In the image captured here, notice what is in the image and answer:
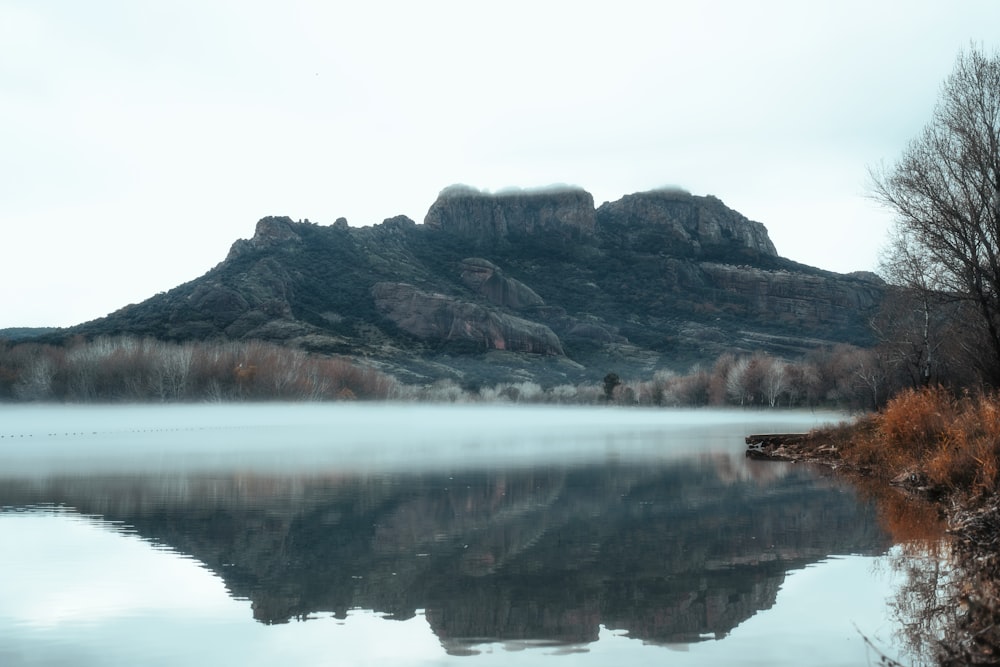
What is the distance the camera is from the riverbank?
26.1 feet

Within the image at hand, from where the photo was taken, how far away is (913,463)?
66.0ft

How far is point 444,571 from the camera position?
37.8 feet

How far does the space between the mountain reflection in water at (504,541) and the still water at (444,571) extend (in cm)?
5

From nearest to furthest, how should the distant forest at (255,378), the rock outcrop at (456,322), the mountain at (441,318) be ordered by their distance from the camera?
the distant forest at (255,378)
the mountain at (441,318)
the rock outcrop at (456,322)

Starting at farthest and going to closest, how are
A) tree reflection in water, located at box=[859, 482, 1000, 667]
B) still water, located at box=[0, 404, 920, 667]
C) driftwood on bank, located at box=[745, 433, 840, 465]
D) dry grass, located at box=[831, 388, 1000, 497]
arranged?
driftwood on bank, located at box=[745, 433, 840, 465]
dry grass, located at box=[831, 388, 1000, 497]
still water, located at box=[0, 404, 920, 667]
tree reflection in water, located at box=[859, 482, 1000, 667]

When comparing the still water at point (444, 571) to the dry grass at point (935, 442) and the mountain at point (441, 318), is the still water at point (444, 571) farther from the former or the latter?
the mountain at point (441, 318)

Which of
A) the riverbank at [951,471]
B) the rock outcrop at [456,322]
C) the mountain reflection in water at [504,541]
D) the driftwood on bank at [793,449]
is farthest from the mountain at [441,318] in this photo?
the mountain reflection in water at [504,541]

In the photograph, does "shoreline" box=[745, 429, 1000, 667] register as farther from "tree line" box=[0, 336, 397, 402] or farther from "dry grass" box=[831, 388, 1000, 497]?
"tree line" box=[0, 336, 397, 402]

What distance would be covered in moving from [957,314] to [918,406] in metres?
10.8

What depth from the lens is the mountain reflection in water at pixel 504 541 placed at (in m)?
9.57

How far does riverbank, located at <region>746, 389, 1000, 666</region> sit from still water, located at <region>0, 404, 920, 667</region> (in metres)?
0.81

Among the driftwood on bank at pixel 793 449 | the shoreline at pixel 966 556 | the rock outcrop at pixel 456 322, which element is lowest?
the driftwood on bank at pixel 793 449

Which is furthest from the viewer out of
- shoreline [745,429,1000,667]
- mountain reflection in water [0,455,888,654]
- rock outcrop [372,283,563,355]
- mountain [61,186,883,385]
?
rock outcrop [372,283,563,355]

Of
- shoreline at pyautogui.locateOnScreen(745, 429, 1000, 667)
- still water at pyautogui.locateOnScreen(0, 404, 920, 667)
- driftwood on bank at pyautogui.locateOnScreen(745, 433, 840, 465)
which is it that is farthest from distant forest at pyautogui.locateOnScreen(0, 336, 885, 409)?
still water at pyautogui.locateOnScreen(0, 404, 920, 667)
